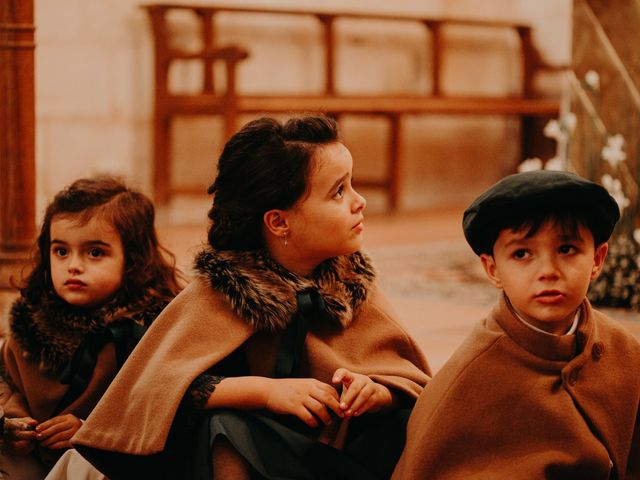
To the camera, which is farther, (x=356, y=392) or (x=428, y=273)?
(x=428, y=273)

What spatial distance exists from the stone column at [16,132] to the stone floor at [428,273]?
1.74 feet

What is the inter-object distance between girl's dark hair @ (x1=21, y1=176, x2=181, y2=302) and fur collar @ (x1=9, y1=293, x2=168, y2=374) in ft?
0.11

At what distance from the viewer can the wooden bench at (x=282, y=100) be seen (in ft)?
21.9

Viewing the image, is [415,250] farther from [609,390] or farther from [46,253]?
[609,390]

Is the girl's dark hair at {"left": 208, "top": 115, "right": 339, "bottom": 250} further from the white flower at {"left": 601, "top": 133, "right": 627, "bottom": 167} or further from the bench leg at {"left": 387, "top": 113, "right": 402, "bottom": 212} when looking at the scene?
the bench leg at {"left": 387, "top": 113, "right": 402, "bottom": 212}

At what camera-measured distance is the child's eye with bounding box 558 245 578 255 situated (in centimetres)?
192

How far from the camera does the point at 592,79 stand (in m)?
4.76

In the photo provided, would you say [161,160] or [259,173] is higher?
[259,173]

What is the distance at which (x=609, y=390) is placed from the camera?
6.36 ft

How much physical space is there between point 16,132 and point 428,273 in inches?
87.6

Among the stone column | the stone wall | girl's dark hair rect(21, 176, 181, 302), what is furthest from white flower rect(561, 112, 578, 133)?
girl's dark hair rect(21, 176, 181, 302)

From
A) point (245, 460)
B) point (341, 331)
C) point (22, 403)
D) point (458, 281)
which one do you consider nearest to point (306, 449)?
point (245, 460)

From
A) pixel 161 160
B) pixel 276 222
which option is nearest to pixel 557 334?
pixel 276 222

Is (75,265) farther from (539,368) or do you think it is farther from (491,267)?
(539,368)
